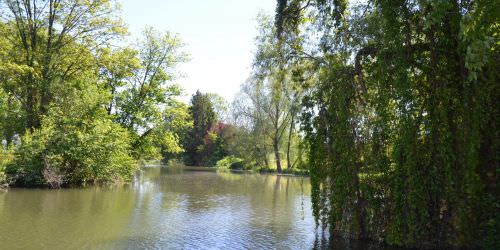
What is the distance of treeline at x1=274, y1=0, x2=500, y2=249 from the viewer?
779 centimetres

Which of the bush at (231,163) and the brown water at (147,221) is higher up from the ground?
the bush at (231,163)

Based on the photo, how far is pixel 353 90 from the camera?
10.1 meters

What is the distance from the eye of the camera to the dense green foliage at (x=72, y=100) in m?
19.8

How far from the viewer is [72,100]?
21.8 m

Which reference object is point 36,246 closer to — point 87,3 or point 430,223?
point 430,223

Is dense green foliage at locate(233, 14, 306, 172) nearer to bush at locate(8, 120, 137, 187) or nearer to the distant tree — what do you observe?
the distant tree

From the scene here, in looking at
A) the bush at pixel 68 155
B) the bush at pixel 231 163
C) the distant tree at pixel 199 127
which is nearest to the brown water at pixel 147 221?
the bush at pixel 68 155

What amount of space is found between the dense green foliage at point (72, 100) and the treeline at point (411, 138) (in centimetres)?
1431

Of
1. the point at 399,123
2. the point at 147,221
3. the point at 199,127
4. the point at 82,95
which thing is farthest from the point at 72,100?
the point at 199,127

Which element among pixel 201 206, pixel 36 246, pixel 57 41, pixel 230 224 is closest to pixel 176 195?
pixel 201 206

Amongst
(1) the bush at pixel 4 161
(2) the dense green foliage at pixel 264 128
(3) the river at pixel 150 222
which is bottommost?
(3) the river at pixel 150 222

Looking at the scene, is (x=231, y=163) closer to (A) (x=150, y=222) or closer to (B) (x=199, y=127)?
(B) (x=199, y=127)

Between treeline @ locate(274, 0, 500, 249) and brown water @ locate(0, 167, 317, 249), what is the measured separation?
153 cm

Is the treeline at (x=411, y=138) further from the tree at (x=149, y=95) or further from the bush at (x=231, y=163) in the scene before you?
the bush at (x=231, y=163)
